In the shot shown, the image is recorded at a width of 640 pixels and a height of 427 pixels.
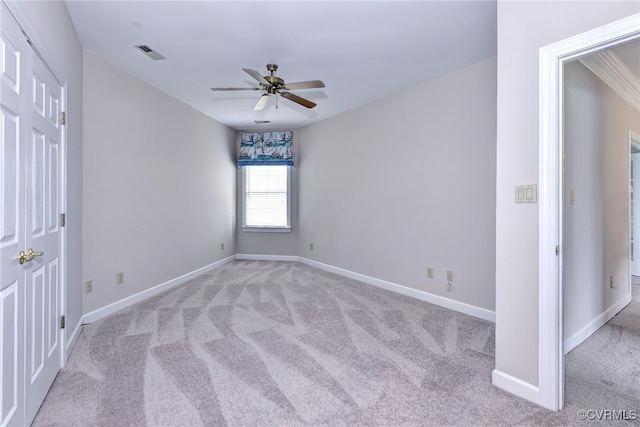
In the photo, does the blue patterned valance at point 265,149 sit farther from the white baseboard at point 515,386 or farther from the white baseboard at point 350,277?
the white baseboard at point 515,386

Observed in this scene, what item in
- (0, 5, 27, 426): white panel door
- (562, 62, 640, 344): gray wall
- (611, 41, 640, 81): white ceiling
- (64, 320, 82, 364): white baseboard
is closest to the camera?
(0, 5, 27, 426): white panel door

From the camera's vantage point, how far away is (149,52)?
297cm

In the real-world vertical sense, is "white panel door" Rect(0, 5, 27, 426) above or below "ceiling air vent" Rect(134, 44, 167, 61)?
below

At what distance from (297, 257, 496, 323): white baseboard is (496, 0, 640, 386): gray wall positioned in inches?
51.0

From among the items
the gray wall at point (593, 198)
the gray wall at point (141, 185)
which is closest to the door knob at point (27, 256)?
the gray wall at point (141, 185)

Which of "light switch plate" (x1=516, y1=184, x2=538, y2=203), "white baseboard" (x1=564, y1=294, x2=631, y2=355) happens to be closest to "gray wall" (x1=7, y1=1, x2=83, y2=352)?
"light switch plate" (x1=516, y1=184, x2=538, y2=203)

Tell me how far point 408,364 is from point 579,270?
5.32 feet

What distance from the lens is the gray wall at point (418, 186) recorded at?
3227 mm

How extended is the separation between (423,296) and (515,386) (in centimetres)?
188

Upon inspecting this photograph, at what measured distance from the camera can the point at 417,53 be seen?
3.02m

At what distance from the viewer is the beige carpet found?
5.63 feet

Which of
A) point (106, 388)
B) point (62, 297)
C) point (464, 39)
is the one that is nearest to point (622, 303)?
point (464, 39)

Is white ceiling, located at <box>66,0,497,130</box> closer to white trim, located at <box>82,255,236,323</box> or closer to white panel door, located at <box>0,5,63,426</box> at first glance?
white panel door, located at <box>0,5,63,426</box>

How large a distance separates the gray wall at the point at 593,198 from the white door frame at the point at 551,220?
754 millimetres
